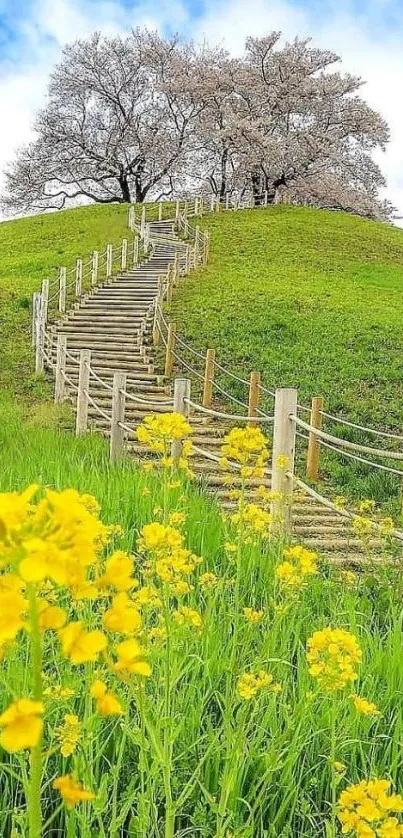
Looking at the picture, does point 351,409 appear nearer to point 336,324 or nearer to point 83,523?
point 336,324

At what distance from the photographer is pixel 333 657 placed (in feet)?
4.52

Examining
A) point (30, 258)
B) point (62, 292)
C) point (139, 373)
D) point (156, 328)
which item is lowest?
point (139, 373)

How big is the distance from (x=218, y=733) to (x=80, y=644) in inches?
59.5

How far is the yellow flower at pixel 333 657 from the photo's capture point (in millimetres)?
1362

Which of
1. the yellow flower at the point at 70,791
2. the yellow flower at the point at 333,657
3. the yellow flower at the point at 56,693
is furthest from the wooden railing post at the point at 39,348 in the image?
the yellow flower at the point at 70,791

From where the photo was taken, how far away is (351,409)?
10406 millimetres

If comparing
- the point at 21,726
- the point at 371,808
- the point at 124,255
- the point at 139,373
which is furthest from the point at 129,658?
the point at 124,255

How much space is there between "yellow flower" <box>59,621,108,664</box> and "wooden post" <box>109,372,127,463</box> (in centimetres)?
644

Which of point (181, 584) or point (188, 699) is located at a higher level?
point (181, 584)

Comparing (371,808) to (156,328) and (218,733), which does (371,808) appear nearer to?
(218,733)

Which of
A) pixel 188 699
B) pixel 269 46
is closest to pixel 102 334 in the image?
pixel 188 699

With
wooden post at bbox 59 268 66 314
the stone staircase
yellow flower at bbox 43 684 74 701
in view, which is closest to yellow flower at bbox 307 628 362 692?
yellow flower at bbox 43 684 74 701

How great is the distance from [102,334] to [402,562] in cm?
1218

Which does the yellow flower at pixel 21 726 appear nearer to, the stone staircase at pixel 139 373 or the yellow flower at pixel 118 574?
the yellow flower at pixel 118 574
